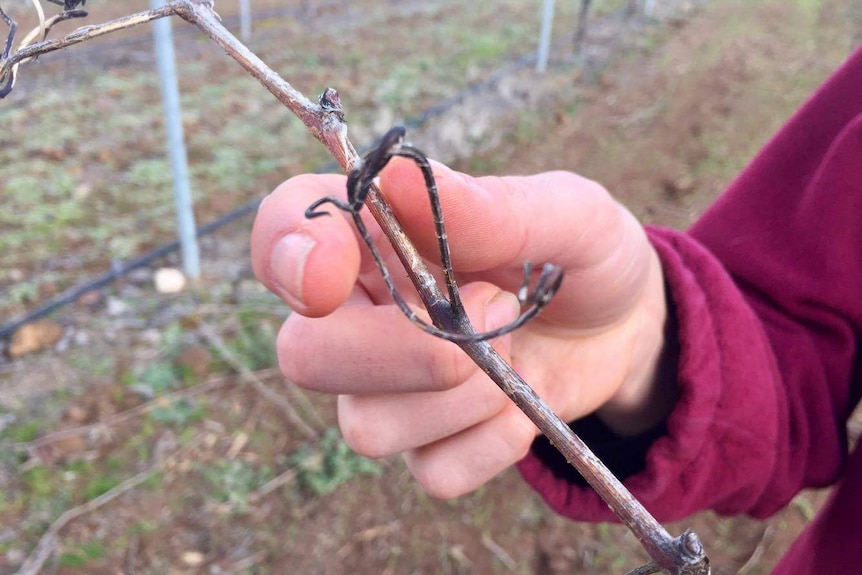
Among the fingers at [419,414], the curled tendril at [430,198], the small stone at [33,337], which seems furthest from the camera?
the small stone at [33,337]

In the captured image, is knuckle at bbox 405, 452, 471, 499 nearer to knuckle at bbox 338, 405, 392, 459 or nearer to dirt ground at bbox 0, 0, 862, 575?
knuckle at bbox 338, 405, 392, 459

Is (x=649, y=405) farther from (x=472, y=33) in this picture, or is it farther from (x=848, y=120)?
(x=472, y=33)

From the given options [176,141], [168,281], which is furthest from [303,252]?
[168,281]

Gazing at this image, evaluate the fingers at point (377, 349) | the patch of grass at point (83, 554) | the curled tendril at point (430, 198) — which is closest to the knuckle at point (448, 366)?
the fingers at point (377, 349)

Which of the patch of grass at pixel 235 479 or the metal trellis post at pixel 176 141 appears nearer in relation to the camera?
the patch of grass at pixel 235 479

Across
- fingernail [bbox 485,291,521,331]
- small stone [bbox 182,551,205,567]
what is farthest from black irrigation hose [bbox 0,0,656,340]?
fingernail [bbox 485,291,521,331]

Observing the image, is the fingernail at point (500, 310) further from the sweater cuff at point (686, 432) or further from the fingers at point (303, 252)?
the sweater cuff at point (686, 432)

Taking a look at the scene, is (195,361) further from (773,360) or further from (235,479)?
(773,360)
